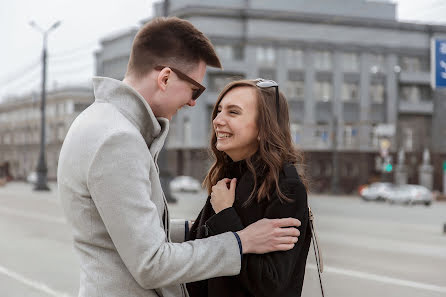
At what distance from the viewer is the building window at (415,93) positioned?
66.8 m

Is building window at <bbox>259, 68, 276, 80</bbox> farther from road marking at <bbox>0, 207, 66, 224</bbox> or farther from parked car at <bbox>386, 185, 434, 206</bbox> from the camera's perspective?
road marking at <bbox>0, 207, 66, 224</bbox>

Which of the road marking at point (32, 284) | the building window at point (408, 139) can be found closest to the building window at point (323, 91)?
the building window at point (408, 139)

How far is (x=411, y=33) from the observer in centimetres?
6644

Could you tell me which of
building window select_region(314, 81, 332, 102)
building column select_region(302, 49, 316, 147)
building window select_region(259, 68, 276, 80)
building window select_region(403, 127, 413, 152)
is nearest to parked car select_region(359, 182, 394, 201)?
building column select_region(302, 49, 316, 147)

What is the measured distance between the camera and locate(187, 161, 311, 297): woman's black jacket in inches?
88.5

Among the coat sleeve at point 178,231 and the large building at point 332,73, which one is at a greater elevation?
the large building at point 332,73

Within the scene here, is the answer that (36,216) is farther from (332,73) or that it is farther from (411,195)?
(332,73)

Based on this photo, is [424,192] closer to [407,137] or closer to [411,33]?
[407,137]

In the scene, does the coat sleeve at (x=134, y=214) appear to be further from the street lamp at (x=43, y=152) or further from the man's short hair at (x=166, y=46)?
the street lamp at (x=43, y=152)

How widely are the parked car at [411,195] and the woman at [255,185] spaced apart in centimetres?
4293

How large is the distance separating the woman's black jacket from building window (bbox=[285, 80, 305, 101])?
206 ft

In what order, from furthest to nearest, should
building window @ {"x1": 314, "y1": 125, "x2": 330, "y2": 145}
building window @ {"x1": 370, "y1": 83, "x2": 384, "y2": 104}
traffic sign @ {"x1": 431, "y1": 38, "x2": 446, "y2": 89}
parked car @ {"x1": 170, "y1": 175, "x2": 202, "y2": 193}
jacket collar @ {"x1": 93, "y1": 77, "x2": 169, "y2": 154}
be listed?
building window @ {"x1": 370, "y1": 83, "x2": 384, "y2": 104}
building window @ {"x1": 314, "y1": 125, "x2": 330, "y2": 145}
parked car @ {"x1": 170, "y1": 175, "x2": 202, "y2": 193}
traffic sign @ {"x1": 431, "y1": 38, "x2": 446, "y2": 89}
jacket collar @ {"x1": 93, "y1": 77, "x2": 169, "y2": 154}

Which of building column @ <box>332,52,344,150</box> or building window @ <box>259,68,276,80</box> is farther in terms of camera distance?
building column @ <box>332,52,344,150</box>

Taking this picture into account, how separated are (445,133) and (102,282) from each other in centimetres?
2101
